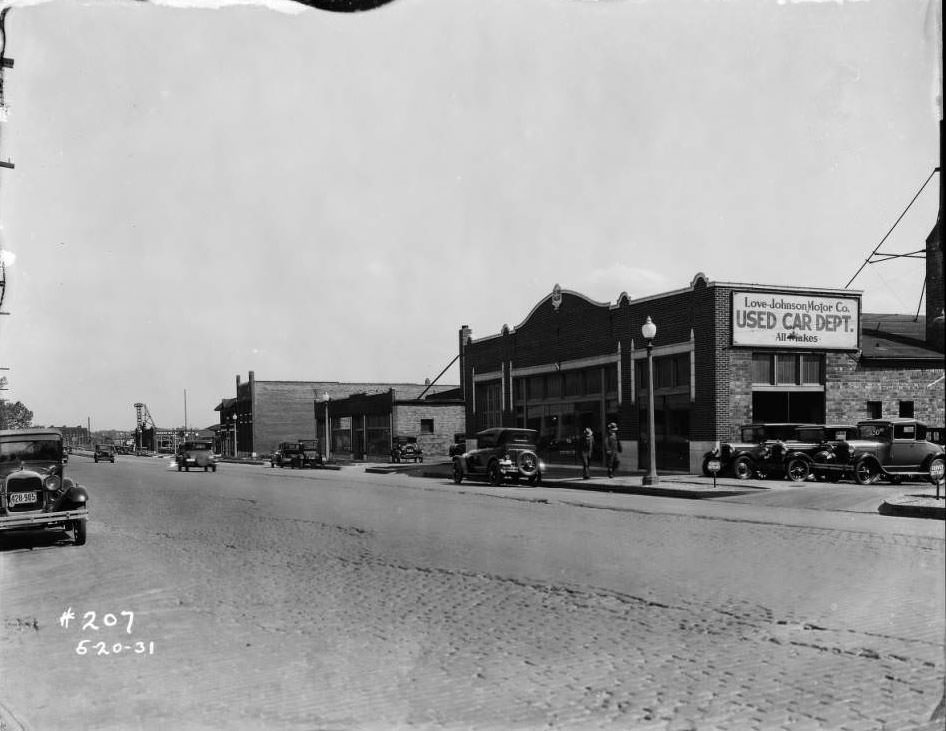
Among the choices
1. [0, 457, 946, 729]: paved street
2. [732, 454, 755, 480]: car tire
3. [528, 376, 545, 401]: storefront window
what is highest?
[528, 376, 545, 401]: storefront window

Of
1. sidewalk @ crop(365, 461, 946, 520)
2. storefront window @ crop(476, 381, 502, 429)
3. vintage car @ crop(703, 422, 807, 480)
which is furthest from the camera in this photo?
storefront window @ crop(476, 381, 502, 429)

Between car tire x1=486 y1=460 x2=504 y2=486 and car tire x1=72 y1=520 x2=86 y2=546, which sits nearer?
car tire x1=72 y1=520 x2=86 y2=546

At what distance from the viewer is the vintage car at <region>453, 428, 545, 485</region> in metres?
24.9

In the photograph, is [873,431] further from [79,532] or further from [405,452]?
[405,452]

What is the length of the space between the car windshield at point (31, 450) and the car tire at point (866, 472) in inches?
682

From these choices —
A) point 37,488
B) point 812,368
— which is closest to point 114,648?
point 37,488

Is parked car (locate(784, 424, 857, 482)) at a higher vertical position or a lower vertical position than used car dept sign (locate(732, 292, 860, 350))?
lower

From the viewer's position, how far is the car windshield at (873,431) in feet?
68.1

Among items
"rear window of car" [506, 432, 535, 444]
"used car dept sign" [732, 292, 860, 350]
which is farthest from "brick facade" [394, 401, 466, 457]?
"used car dept sign" [732, 292, 860, 350]

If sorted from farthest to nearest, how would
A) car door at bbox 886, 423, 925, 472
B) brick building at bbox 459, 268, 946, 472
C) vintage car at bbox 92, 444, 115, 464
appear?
vintage car at bbox 92, 444, 115, 464 < brick building at bbox 459, 268, 946, 472 < car door at bbox 886, 423, 925, 472

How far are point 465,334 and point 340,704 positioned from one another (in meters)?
39.8

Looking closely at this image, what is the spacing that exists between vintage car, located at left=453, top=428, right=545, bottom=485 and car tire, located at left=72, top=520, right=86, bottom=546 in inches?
570

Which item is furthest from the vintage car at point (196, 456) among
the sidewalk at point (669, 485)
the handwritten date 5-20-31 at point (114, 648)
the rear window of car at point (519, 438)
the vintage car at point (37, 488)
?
the handwritten date 5-20-31 at point (114, 648)

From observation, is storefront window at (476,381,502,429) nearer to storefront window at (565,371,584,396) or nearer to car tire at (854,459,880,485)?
storefront window at (565,371,584,396)
